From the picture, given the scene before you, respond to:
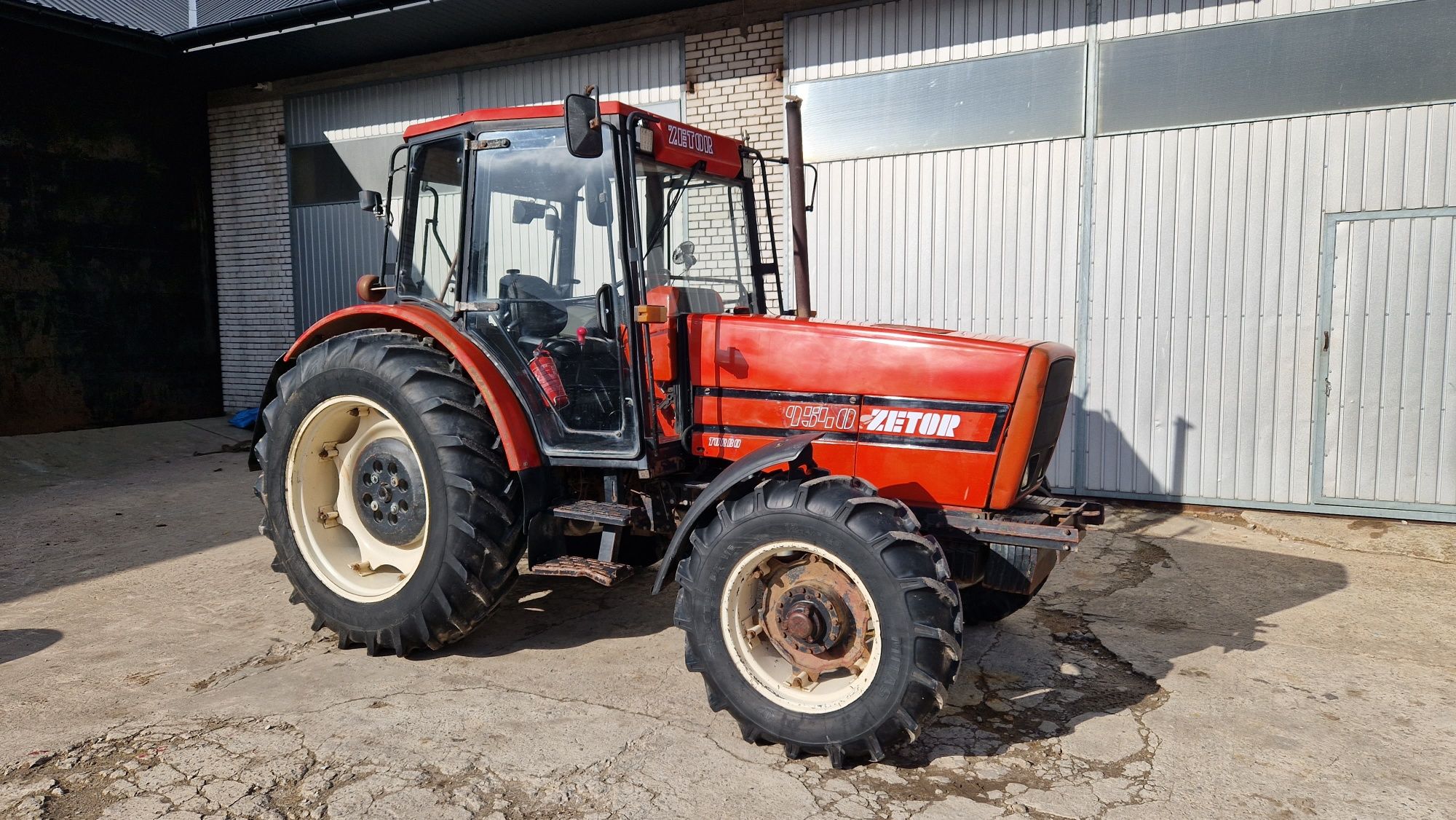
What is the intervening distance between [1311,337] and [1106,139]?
2.06 metres

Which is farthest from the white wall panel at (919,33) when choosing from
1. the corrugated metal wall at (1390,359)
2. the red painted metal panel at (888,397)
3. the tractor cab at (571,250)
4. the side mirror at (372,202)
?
the side mirror at (372,202)

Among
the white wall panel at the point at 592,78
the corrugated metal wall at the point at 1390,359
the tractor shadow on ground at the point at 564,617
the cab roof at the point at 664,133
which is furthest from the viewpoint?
the white wall panel at the point at 592,78

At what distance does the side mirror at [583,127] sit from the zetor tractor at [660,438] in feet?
0.03

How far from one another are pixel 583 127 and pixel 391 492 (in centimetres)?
188

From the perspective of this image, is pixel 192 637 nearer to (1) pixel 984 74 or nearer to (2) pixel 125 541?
(2) pixel 125 541

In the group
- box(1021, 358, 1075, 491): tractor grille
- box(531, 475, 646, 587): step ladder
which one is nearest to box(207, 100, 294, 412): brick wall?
box(531, 475, 646, 587): step ladder

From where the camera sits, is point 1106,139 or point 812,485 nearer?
point 812,485

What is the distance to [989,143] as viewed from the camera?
7.59 metres

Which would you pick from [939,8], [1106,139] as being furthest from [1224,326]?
[939,8]

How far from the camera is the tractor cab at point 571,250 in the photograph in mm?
3764

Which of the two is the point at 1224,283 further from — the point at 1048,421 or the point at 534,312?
the point at 534,312

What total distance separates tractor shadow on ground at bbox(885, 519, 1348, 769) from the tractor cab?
160 cm

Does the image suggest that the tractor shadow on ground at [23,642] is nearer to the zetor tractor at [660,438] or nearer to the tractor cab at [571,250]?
the zetor tractor at [660,438]

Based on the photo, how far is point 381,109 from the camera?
10453 millimetres
